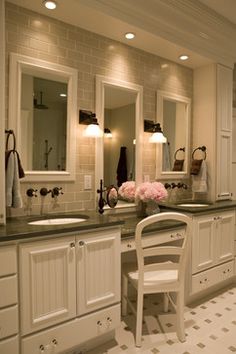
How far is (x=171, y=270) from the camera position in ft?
6.99

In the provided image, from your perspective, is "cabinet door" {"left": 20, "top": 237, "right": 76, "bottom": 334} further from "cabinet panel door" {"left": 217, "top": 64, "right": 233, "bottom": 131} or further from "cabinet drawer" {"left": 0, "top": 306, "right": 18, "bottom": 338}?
"cabinet panel door" {"left": 217, "top": 64, "right": 233, "bottom": 131}

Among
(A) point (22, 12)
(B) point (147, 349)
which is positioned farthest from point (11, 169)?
(B) point (147, 349)

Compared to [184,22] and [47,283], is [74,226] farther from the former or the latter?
[184,22]

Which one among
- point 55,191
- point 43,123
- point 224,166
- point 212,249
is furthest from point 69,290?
point 224,166

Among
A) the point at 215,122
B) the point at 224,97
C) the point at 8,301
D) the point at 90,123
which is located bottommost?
the point at 8,301

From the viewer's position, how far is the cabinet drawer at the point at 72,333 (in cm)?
168

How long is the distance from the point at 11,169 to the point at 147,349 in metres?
1.61

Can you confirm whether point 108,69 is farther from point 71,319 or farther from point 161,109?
point 71,319

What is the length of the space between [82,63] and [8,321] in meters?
2.05

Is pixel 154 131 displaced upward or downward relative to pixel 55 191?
upward

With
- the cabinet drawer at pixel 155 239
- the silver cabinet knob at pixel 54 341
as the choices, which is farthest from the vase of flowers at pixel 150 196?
the silver cabinet knob at pixel 54 341

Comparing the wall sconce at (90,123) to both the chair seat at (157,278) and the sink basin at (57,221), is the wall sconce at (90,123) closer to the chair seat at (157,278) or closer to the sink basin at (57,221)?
the sink basin at (57,221)

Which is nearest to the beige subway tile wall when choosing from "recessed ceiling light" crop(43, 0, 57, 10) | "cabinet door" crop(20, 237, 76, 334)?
"recessed ceiling light" crop(43, 0, 57, 10)

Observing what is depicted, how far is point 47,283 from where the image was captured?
1701mm
